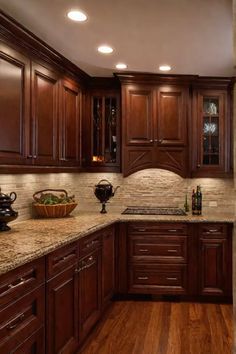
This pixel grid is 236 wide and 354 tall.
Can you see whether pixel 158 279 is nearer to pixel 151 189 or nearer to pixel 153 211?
pixel 153 211

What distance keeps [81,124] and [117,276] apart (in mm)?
1765

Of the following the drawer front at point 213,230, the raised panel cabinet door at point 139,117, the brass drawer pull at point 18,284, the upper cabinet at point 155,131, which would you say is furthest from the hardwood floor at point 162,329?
the raised panel cabinet door at point 139,117

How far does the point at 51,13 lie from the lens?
2.44m

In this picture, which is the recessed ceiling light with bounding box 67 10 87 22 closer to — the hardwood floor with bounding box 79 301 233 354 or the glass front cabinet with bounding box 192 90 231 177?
the glass front cabinet with bounding box 192 90 231 177

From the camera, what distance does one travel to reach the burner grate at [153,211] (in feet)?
13.4

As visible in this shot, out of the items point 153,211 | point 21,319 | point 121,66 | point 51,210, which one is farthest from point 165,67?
point 21,319

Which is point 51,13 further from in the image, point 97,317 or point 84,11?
point 97,317

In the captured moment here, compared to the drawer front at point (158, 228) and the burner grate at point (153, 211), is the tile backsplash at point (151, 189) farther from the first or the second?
the drawer front at point (158, 228)

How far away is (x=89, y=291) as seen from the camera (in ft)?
9.68

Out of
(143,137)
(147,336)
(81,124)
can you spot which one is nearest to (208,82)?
(143,137)

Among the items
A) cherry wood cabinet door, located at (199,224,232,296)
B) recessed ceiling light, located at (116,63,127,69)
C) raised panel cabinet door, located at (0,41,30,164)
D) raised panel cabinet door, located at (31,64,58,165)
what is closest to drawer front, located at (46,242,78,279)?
raised panel cabinet door, located at (0,41,30,164)

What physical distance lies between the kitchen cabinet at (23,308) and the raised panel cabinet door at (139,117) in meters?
2.35

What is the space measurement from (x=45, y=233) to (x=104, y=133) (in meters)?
1.92

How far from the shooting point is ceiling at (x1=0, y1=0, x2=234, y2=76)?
7.61ft
